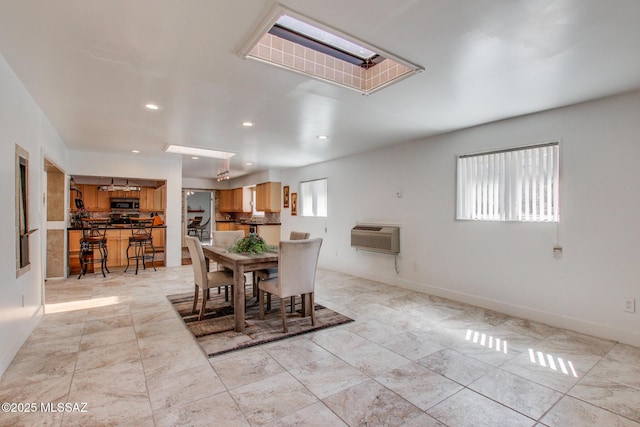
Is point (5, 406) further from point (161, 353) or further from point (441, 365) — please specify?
point (441, 365)

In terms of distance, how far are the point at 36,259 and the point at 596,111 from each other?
611cm

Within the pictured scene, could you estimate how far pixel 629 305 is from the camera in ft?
9.75

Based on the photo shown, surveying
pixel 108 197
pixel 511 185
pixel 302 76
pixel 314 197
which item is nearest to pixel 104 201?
pixel 108 197

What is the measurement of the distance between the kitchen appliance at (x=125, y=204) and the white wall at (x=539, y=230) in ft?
21.1

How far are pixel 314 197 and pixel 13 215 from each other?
548 centimetres

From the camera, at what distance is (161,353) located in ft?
9.02

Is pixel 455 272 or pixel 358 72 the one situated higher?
pixel 358 72

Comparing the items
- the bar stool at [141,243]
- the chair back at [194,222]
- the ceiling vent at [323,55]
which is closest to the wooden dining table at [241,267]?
the ceiling vent at [323,55]

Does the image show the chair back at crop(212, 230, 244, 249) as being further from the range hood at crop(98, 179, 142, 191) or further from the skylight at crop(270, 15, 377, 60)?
the range hood at crop(98, 179, 142, 191)

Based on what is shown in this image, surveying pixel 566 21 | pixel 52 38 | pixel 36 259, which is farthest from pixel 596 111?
pixel 36 259

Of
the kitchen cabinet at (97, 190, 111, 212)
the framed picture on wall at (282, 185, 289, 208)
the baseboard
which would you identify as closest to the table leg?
the baseboard

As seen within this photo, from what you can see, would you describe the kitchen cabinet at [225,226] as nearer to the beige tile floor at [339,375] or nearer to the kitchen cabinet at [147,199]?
the kitchen cabinet at [147,199]

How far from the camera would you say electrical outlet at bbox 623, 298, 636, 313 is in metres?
2.95

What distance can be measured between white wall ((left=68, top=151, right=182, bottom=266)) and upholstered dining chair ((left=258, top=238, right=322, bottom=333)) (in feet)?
14.1
